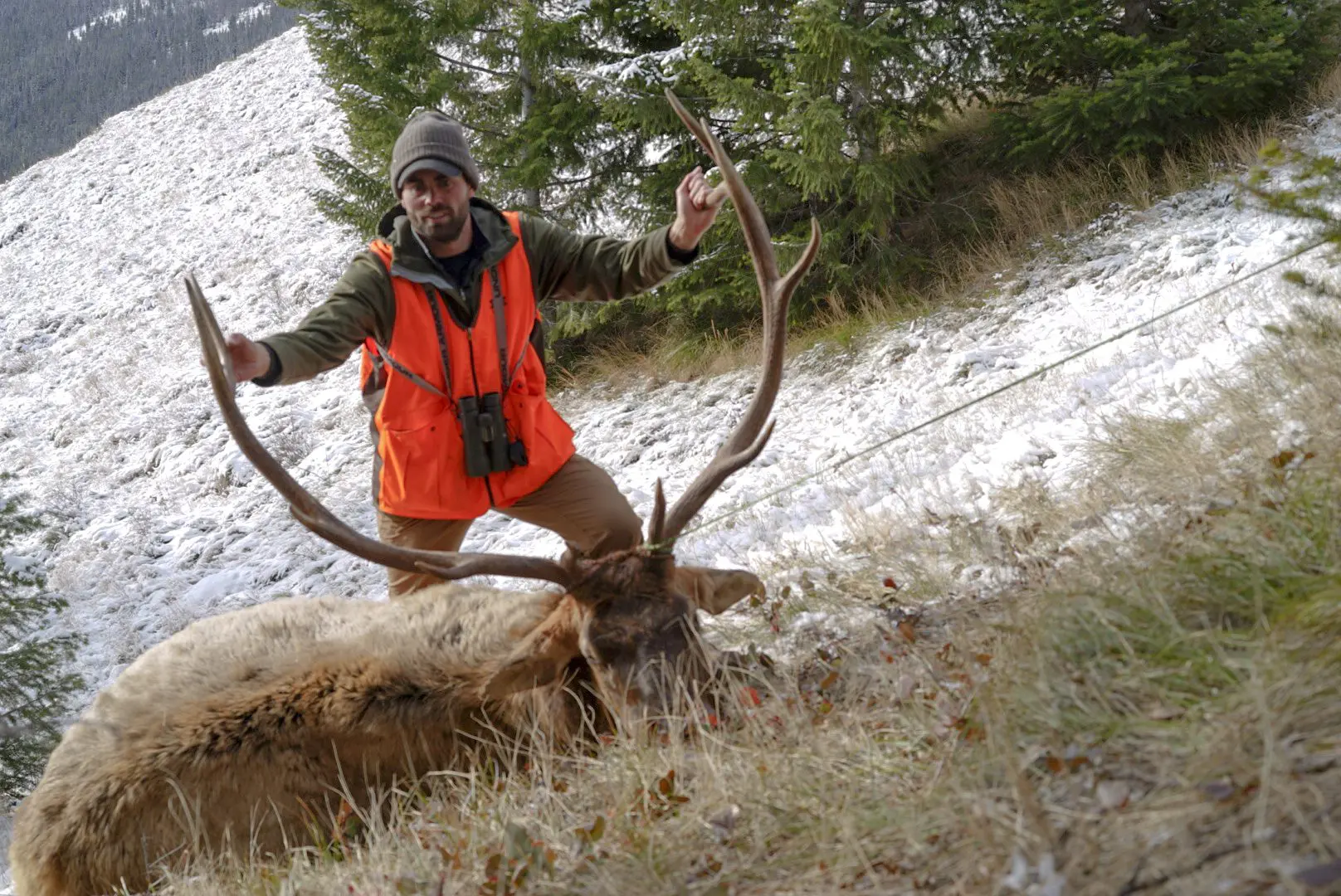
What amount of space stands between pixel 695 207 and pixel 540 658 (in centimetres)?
203

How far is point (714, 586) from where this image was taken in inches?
172

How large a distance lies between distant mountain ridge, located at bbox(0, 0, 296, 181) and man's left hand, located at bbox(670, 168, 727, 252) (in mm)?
47700

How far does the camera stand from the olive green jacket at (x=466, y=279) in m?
4.51

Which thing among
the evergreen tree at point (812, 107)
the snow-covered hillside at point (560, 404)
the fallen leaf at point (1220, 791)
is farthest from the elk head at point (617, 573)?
the evergreen tree at point (812, 107)

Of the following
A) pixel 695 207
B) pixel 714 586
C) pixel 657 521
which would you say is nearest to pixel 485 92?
pixel 695 207

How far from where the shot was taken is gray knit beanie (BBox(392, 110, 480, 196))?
4.73m

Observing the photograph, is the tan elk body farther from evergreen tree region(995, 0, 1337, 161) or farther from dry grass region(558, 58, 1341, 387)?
evergreen tree region(995, 0, 1337, 161)

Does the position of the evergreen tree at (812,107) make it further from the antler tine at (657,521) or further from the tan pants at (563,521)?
the antler tine at (657,521)

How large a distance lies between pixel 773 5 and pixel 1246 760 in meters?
8.84

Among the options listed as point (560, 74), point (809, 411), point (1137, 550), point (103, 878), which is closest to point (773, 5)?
point (560, 74)

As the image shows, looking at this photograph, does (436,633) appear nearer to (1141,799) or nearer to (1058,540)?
(1058,540)

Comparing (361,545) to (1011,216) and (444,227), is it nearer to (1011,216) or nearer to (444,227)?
(444,227)

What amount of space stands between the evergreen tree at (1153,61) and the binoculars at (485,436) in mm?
6241

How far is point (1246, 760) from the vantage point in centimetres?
181
